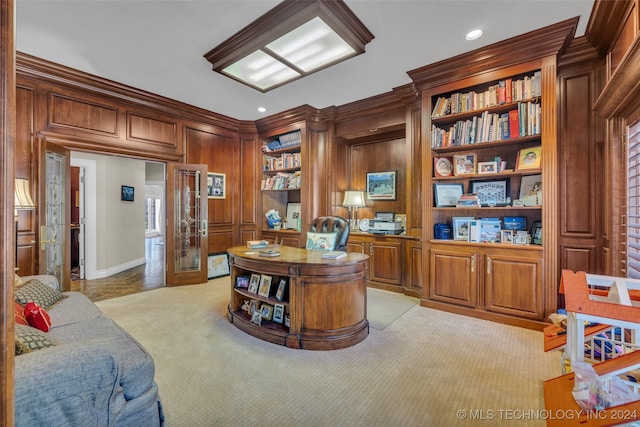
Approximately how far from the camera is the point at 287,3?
7.31 ft

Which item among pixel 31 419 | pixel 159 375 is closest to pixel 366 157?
pixel 159 375

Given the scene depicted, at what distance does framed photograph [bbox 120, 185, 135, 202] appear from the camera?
224 inches

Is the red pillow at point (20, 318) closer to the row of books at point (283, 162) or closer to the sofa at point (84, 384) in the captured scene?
the sofa at point (84, 384)

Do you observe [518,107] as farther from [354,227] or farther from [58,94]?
[58,94]

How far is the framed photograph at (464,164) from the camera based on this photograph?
3.27 metres

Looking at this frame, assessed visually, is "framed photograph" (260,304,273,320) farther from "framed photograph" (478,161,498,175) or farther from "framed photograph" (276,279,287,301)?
"framed photograph" (478,161,498,175)

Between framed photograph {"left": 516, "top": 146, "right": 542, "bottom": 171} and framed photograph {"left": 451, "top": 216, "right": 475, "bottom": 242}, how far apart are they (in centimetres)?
77

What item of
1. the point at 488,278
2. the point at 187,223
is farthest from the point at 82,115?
the point at 488,278

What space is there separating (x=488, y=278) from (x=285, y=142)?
3.86 meters

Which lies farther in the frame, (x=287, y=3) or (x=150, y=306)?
(x=150, y=306)

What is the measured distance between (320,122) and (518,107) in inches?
113

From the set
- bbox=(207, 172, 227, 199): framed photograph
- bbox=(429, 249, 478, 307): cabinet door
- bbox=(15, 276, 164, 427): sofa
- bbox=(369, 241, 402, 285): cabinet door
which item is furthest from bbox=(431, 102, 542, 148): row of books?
bbox=(207, 172, 227, 199): framed photograph

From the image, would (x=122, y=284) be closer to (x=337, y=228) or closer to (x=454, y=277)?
(x=337, y=228)

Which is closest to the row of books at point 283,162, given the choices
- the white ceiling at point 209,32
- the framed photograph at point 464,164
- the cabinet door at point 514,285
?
the white ceiling at point 209,32
